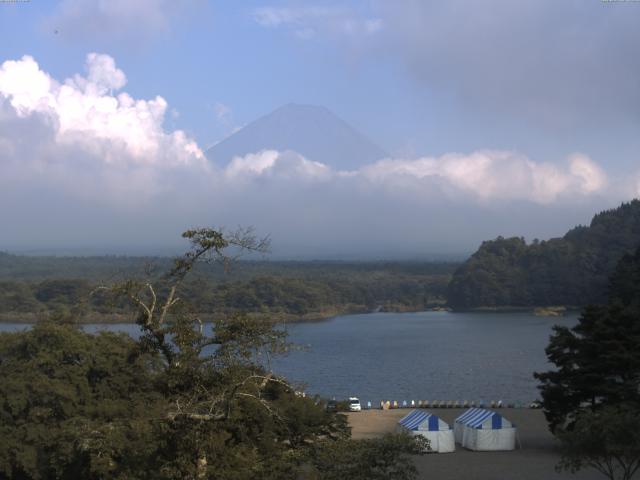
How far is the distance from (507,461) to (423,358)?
24.1m

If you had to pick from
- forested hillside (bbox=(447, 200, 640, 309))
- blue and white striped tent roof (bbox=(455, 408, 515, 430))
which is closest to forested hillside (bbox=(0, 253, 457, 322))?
forested hillside (bbox=(447, 200, 640, 309))

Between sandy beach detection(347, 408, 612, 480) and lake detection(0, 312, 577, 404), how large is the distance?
358cm

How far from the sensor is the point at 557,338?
51.5ft

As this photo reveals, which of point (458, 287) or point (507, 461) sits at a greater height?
point (458, 287)

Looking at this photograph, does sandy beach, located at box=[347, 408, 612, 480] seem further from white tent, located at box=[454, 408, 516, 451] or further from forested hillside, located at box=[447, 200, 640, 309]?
forested hillside, located at box=[447, 200, 640, 309]

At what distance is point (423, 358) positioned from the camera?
38.7m

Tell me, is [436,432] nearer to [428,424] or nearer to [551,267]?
[428,424]

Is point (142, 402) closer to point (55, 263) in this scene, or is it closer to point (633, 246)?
point (633, 246)

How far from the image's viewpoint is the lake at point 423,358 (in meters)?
28.9

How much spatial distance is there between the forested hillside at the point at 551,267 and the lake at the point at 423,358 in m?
5.94

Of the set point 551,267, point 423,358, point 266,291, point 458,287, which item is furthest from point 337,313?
point 423,358

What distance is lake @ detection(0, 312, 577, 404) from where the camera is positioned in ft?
94.9

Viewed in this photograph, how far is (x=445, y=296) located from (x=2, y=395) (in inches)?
2598

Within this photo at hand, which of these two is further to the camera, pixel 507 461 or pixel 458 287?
pixel 458 287
